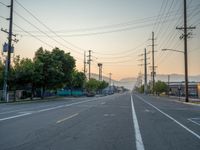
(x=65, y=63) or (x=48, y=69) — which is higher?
(x=65, y=63)

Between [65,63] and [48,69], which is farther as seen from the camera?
[65,63]

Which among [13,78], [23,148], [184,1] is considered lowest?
[23,148]

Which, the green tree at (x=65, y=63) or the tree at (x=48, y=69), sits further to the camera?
the green tree at (x=65, y=63)

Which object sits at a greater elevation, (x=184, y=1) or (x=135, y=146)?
(x=184, y=1)

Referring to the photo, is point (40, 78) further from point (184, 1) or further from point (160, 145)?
point (160, 145)

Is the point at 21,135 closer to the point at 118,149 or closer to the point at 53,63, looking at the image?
the point at 118,149

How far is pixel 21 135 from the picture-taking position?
10.7 m

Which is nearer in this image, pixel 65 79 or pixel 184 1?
pixel 184 1

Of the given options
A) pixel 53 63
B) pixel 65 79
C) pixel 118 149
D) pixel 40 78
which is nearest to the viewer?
pixel 118 149

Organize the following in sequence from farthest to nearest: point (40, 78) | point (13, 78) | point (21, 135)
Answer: point (40, 78), point (13, 78), point (21, 135)

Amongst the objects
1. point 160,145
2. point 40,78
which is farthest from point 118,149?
point 40,78

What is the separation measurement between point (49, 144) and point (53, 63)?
45124mm

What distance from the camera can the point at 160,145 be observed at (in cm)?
923

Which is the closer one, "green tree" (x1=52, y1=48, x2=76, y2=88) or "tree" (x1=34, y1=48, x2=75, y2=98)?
"tree" (x1=34, y1=48, x2=75, y2=98)
